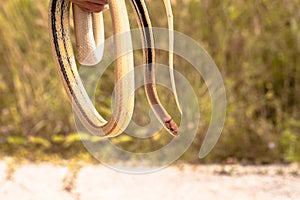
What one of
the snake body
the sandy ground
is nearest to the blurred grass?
the sandy ground

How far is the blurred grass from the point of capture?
425cm

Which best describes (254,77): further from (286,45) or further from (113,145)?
(113,145)

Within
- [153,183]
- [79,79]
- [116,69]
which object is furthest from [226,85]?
[116,69]

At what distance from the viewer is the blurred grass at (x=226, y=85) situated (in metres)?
4.25

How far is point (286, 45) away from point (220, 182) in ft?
4.14

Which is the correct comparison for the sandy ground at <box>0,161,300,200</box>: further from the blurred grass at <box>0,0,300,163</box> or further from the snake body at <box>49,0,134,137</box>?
the snake body at <box>49,0,134,137</box>

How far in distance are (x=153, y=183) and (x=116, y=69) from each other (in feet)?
9.19

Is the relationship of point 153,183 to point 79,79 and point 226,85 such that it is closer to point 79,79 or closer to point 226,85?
point 226,85

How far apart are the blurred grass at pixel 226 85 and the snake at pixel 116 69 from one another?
3.00 metres

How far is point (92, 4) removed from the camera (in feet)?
3.44

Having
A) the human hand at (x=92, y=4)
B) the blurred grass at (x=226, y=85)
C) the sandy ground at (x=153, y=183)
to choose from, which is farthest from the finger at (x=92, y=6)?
the blurred grass at (x=226, y=85)

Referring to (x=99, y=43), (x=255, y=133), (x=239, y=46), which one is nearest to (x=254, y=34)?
(x=239, y=46)

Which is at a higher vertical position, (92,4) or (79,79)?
(92,4)

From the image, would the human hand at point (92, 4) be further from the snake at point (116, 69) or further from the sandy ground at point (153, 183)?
the sandy ground at point (153, 183)
